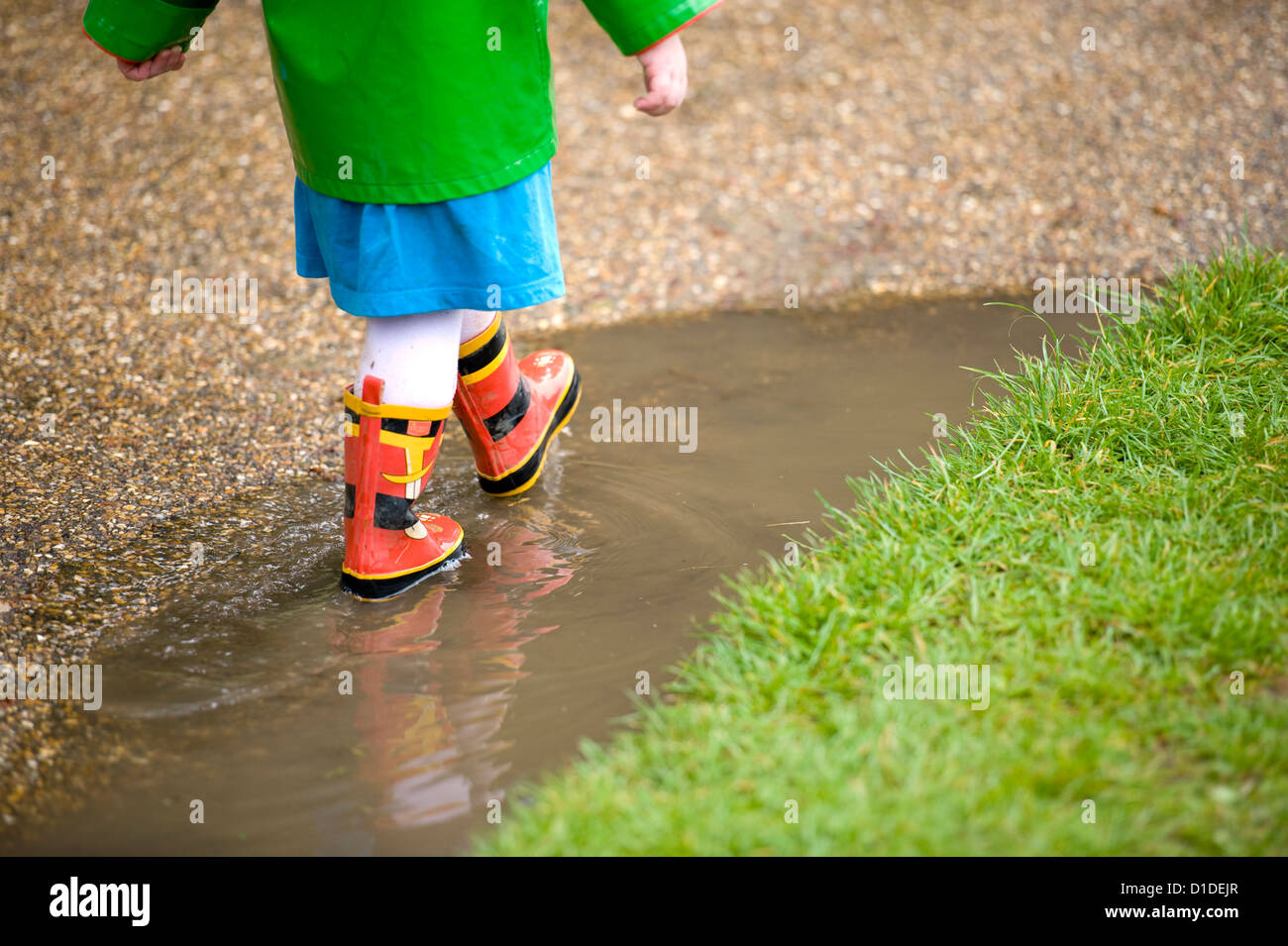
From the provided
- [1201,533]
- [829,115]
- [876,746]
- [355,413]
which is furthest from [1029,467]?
[829,115]

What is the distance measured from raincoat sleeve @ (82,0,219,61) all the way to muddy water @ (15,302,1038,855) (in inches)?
40.4

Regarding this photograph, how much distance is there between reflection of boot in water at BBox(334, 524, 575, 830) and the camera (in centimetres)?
171

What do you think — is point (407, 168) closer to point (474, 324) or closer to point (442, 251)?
point (442, 251)

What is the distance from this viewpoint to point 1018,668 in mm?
1692

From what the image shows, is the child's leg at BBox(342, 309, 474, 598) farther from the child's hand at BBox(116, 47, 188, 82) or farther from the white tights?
the child's hand at BBox(116, 47, 188, 82)

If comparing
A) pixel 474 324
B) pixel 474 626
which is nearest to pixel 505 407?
pixel 474 324

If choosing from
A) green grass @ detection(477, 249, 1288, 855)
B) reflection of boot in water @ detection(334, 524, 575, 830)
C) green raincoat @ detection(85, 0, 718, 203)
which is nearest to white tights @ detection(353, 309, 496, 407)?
green raincoat @ detection(85, 0, 718, 203)

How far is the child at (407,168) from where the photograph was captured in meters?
1.79

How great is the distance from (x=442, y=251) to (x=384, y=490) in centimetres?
49

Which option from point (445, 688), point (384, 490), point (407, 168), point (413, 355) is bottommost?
point (445, 688)

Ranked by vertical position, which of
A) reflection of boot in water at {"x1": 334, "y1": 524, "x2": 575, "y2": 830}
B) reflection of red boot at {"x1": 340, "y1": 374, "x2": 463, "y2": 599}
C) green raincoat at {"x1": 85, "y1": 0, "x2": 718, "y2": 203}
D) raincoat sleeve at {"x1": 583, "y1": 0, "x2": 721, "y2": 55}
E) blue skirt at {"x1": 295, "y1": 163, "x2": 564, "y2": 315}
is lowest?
reflection of boot in water at {"x1": 334, "y1": 524, "x2": 575, "y2": 830}

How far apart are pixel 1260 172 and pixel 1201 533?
105 inches

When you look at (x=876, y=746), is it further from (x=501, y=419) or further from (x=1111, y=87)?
(x=1111, y=87)
